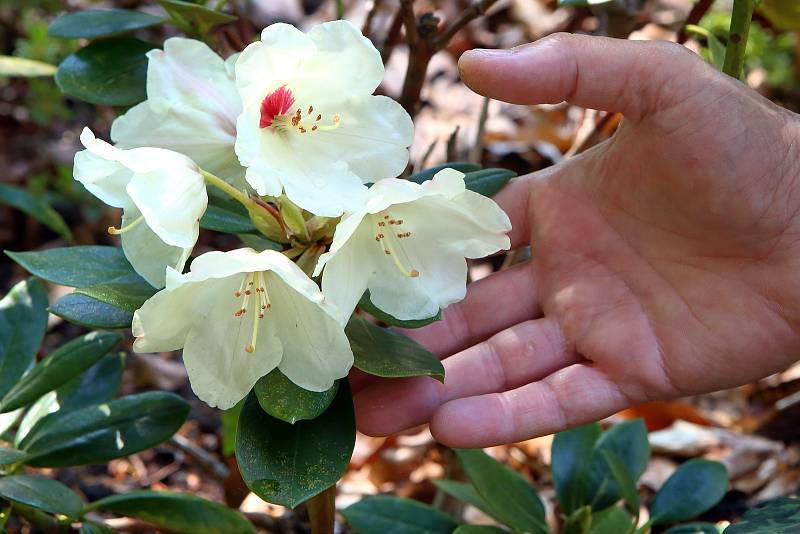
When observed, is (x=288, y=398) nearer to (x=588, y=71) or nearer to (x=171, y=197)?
(x=171, y=197)

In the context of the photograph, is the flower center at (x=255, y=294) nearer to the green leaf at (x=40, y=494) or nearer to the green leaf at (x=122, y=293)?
the green leaf at (x=122, y=293)

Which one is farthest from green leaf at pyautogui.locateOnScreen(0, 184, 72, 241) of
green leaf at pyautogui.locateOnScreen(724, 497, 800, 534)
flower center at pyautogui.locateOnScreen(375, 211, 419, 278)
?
green leaf at pyautogui.locateOnScreen(724, 497, 800, 534)

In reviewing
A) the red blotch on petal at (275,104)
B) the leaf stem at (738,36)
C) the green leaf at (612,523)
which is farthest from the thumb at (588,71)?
the green leaf at (612,523)

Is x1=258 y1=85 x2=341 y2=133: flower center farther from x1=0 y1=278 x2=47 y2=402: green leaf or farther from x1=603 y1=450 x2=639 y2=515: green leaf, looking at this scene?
x1=603 y1=450 x2=639 y2=515: green leaf

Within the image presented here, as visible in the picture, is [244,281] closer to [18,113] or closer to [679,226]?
[679,226]

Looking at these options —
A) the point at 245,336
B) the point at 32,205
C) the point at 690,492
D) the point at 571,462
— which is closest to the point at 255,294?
the point at 245,336

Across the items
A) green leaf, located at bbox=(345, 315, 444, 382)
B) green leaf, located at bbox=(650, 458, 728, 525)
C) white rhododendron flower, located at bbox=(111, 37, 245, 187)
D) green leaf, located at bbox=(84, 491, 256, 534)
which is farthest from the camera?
green leaf, located at bbox=(650, 458, 728, 525)
